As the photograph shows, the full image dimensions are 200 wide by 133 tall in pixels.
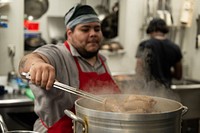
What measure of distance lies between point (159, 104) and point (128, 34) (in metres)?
2.70

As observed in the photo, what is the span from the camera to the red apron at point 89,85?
4.14ft

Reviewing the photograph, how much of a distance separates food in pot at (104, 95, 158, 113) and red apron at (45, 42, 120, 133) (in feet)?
1.41

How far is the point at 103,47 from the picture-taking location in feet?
11.3

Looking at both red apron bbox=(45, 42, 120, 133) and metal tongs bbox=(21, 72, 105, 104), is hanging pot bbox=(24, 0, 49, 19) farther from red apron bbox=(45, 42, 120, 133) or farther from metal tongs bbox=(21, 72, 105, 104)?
metal tongs bbox=(21, 72, 105, 104)

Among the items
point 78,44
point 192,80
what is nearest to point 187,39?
point 192,80

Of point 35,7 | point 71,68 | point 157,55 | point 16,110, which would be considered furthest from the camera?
point 35,7

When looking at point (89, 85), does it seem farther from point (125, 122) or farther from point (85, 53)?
point (125, 122)

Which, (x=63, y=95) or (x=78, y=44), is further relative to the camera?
(x=78, y=44)

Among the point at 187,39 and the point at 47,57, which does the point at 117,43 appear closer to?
the point at 187,39

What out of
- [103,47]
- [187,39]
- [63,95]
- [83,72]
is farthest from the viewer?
[187,39]

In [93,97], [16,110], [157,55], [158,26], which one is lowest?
[16,110]

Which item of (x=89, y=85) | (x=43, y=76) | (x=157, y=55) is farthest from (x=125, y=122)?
(x=157, y=55)

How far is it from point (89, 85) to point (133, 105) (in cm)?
57

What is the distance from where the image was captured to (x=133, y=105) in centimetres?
84
